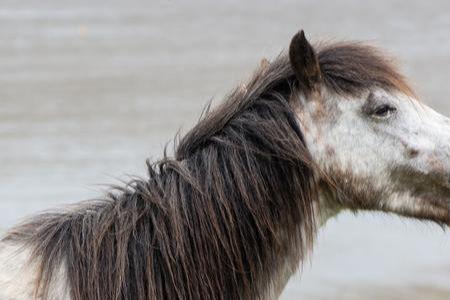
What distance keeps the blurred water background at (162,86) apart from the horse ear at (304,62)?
35cm

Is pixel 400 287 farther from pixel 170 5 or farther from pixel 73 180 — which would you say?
pixel 170 5

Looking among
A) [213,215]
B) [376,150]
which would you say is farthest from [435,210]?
[213,215]

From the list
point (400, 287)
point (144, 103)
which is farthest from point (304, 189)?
point (144, 103)

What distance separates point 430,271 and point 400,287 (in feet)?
1.00

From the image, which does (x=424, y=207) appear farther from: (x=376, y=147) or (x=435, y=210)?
(x=376, y=147)

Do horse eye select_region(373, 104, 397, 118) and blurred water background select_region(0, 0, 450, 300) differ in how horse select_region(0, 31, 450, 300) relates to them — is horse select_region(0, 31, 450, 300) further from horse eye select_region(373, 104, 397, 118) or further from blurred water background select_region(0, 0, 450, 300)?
blurred water background select_region(0, 0, 450, 300)

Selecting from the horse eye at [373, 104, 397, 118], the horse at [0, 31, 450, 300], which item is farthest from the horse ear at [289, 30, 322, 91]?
the horse eye at [373, 104, 397, 118]

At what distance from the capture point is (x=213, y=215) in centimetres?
315

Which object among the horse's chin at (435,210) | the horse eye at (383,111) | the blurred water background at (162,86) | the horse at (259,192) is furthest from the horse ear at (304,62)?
the horse's chin at (435,210)

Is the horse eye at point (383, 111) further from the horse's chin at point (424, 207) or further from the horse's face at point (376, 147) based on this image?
the horse's chin at point (424, 207)

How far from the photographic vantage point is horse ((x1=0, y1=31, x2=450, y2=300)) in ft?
10.2

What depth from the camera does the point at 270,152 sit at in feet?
10.5

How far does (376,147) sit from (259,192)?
1.23ft

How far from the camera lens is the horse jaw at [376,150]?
321 centimetres
